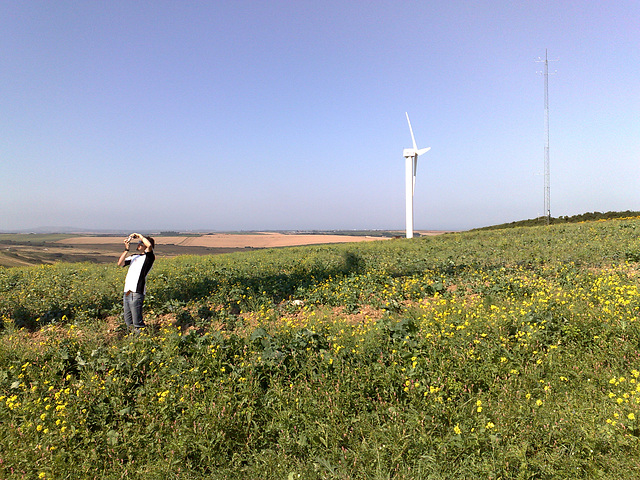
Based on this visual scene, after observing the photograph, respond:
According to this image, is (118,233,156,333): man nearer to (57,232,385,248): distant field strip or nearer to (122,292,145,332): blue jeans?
(122,292,145,332): blue jeans

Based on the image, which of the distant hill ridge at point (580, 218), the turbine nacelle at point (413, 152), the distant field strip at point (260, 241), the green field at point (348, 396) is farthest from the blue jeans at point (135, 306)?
the distant hill ridge at point (580, 218)

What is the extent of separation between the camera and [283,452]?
11.4 ft

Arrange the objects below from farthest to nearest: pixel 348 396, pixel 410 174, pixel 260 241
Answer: pixel 260 241 → pixel 410 174 → pixel 348 396

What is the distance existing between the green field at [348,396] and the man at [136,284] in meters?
0.55

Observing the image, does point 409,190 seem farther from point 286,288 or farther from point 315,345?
point 315,345

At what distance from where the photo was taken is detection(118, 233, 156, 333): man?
A: 23.0 ft

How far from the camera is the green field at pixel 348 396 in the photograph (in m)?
3.23

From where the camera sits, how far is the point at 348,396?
160 inches

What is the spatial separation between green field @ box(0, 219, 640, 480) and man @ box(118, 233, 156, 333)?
546 millimetres

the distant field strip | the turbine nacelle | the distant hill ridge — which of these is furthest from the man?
the distant hill ridge

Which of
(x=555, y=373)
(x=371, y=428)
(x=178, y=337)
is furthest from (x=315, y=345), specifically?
(x=555, y=373)

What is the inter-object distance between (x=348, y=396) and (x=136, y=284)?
5.41 metres

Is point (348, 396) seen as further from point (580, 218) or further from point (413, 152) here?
point (580, 218)

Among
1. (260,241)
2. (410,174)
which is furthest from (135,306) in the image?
(260,241)
